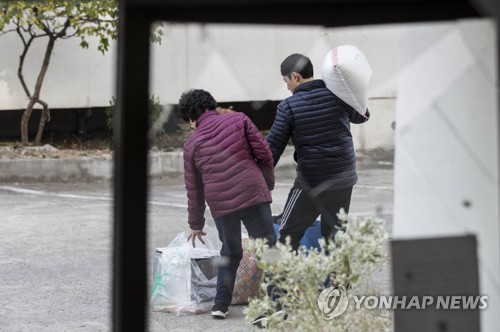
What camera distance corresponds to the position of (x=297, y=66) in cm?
343

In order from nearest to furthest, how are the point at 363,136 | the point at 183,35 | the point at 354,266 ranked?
the point at 183,35 → the point at 354,266 → the point at 363,136

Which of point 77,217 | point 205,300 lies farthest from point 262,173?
point 77,217

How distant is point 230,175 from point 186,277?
901mm

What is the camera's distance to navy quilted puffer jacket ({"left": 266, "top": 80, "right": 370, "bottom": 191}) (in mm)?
4531

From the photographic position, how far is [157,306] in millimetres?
5391

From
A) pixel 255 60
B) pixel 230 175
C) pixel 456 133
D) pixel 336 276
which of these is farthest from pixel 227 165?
pixel 456 133

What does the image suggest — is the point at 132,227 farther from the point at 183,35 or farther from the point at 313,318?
the point at 313,318

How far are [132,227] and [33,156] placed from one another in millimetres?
10737

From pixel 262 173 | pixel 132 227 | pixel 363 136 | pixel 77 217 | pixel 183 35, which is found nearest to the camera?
pixel 132 227

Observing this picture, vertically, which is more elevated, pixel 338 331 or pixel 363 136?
→ pixel 363 136

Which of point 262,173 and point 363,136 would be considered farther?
point 262,173

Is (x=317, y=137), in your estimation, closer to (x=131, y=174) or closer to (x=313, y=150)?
(x=313, y=150)

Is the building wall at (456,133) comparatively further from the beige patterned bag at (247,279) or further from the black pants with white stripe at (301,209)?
the beige patterned bag at (247,279)

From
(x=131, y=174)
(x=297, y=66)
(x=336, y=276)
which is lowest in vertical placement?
(x=336, y=276)
